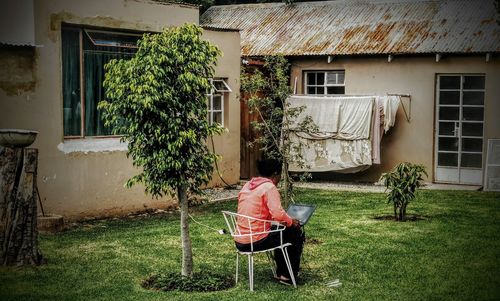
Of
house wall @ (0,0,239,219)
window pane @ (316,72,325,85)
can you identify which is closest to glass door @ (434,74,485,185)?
window pane @ (316,72,325,85)

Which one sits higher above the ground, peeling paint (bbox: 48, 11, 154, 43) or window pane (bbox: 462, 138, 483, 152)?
peeling paint (bbox: 48, 11, 154, 43)

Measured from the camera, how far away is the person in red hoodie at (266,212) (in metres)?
7.03

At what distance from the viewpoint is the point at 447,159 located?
16.0 m

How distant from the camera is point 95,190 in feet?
37.6

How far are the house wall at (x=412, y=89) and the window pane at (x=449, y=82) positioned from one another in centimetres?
20

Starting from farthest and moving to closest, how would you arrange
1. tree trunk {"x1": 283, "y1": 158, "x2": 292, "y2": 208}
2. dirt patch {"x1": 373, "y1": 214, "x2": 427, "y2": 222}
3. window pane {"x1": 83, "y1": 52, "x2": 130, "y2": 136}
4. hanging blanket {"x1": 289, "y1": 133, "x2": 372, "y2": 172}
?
hanging blanket {"x1": 289, "y1": 133, "x2": 372, "y2": 172}, window pane {"x1": 83, "y1": 52, "x2": 130, "y2": 136}, dirt patch {"x1": 373, "y1": 214, "x2": 427, "y2": 222}, tree trunk {"x1": 283, "y1": 158, "x2": 292, "y2": 208}

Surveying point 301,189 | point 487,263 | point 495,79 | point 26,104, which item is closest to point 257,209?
point 487,263

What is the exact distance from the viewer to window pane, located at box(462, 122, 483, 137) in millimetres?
15641

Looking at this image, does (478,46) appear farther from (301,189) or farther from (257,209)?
(257,209)

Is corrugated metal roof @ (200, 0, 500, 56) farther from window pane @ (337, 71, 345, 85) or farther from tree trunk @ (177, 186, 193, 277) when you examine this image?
tree trunk @ (177, 186, 193, 277)

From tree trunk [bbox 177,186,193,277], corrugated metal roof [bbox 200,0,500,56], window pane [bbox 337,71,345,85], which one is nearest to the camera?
tree trunk [bbox 177,186,193,277]

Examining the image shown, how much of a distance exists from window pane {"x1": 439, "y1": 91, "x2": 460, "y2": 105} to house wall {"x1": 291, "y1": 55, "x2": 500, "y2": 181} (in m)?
0.23

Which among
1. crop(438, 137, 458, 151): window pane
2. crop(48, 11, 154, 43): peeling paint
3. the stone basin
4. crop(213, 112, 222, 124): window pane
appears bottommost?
crop(438, 137, 458, 151): window pane

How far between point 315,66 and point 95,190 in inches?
316
